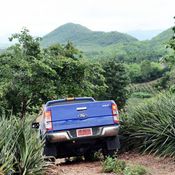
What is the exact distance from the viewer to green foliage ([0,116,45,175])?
23.1ft

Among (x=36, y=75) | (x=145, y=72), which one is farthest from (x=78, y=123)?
(x=145, y=72)

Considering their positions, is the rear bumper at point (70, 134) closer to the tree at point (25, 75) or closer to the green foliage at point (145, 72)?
the tree at point (25, 75)

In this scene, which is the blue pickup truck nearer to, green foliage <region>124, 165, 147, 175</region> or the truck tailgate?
the truck tailgate

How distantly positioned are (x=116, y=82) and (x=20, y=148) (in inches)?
2067

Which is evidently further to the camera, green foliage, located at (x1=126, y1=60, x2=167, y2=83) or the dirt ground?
green foliage, located at (x1=126, y1=60, x2=167, y2=83)

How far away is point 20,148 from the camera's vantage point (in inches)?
295

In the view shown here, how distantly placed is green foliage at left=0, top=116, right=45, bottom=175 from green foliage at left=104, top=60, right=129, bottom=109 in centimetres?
4810

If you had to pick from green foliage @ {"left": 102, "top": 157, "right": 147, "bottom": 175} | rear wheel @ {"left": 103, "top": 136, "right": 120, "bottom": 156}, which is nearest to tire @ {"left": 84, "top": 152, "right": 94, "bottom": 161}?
rear wheel @ {"left": 103, "top": 136, "right": 120, "bottom": 156}

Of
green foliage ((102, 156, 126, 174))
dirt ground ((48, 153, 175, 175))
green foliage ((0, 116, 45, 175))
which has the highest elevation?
green foliage ((0, 116, 45, 175))

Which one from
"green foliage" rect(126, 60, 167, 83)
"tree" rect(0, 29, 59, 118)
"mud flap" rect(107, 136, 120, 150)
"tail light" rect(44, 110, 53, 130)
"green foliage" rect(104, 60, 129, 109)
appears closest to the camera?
"tail light" rect(44, 110, 53, 130)

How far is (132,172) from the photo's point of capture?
26.1ft

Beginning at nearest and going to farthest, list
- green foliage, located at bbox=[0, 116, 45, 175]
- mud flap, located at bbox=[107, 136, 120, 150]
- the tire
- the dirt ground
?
1. green foliage, located at bbox=[0, 116, 45, 175]
2. the dirt ground
3. mud flap, located at bbox=[107, 136, 120, 150]
4. the tire

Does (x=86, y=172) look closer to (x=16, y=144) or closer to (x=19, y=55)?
(x=16, y=144)

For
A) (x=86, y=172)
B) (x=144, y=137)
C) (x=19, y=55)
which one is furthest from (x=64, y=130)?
(x=19, y=55)
